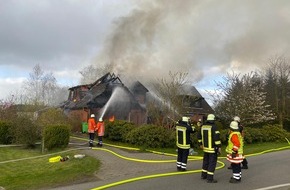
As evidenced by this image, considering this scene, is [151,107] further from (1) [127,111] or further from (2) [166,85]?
(1) [127,111]

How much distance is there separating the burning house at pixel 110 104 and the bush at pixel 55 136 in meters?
11.4

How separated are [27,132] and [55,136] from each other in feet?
7.31

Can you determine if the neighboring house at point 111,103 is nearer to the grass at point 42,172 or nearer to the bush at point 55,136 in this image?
the bush at point 55,136

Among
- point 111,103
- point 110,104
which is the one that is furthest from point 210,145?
point 111,103

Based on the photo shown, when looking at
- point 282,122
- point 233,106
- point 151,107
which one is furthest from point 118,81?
point 282,122

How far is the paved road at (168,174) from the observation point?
26.3 feet

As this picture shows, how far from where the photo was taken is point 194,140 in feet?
50.5

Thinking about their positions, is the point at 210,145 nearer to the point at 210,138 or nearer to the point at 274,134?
the point at 210,138

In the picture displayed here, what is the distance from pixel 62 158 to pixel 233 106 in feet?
61.8

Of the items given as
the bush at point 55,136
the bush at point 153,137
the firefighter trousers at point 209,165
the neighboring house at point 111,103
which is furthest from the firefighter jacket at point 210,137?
the neighboring house at point 111,103

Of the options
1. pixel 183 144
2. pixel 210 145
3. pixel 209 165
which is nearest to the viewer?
pixel 209 165

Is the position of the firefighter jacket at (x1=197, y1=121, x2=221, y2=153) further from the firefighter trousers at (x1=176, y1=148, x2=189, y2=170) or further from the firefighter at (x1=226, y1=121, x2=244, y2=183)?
the firefighter trousers at (x1=176, y1=148, x2=189, y2=170)

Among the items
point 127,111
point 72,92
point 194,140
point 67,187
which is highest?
point 72,92

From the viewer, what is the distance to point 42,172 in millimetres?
10711
